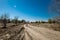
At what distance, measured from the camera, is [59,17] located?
2456cm

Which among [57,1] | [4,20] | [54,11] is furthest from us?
[4,20]

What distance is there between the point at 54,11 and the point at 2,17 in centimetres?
2830

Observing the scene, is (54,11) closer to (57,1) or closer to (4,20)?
(57,1)

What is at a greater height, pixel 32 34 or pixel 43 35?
pixel 43 35

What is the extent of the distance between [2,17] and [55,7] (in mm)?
28921

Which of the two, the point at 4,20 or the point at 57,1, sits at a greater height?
the point at 57,1

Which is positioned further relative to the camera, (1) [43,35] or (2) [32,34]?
(2) [32,34]

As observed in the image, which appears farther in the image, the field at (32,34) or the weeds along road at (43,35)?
the field at (32,34)

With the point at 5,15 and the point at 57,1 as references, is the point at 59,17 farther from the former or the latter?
the point at 5,15

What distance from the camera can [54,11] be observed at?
24.9m

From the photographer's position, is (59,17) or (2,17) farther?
(2,17)

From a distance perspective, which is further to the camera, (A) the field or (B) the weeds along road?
(A) the field

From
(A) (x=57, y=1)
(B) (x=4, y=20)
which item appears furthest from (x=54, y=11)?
(B) (x=4, y=20)

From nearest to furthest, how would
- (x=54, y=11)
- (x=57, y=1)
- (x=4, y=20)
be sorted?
(x=57, y=1), (x=54, y=11), (x=4, y=20)
